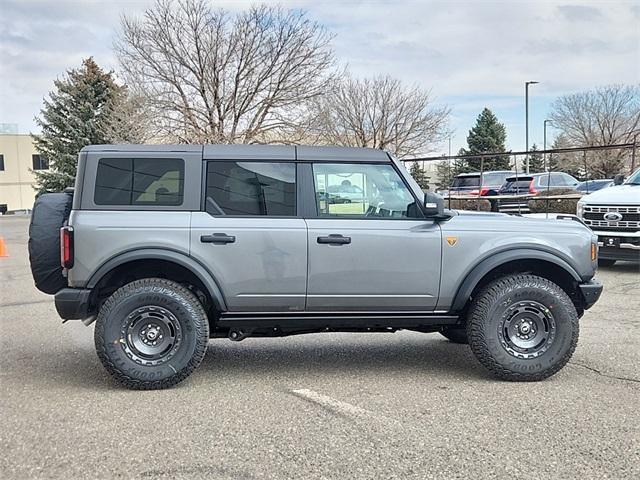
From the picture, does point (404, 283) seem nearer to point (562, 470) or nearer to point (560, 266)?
point (560, 266)

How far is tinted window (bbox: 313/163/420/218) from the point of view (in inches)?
197

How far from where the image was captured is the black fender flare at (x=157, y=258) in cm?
468

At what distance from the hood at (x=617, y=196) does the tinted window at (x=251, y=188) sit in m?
7.90

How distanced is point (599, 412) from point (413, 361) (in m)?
1.74

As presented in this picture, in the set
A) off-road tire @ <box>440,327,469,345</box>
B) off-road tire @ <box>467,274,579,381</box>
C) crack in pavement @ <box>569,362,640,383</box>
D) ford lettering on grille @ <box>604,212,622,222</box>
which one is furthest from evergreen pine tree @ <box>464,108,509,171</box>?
off-road tire @ <box>467,274,579,381</box>

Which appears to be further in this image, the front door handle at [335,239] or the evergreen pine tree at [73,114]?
the evergreen pine tree at [73,114]

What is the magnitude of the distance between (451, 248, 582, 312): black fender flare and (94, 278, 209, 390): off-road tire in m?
2.02

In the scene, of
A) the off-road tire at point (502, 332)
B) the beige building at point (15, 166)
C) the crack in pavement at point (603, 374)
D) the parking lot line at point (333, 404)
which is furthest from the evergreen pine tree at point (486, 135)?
the parking lot line at point (333, 404)

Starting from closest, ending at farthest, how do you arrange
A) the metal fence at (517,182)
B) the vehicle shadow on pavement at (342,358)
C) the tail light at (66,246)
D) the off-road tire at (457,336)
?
the tail light at (66,246)
the vehicle shadow on pavement at (342,358)
the off-road tire at (457,336)
the metal fence at (517,182)

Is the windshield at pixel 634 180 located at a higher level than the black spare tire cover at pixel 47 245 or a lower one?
higher

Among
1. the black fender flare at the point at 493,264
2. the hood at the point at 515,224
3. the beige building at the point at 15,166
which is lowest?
the black fender flare at the point at 493,264

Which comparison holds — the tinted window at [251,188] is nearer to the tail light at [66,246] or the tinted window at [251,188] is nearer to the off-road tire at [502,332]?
the tail light at [66,246]

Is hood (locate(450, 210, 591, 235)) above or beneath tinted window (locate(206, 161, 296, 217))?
beneath

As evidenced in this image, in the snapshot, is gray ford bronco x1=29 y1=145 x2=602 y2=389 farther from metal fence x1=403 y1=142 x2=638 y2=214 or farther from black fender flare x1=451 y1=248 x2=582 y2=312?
metal fence x1=403 y1=142 x2=638 y2=214
